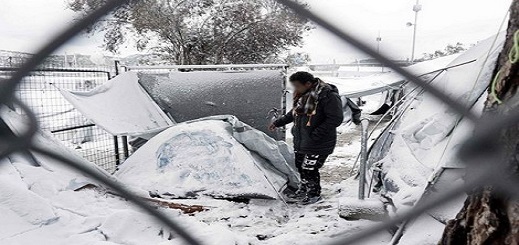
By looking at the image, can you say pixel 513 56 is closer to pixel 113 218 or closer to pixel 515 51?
pixel 515 51

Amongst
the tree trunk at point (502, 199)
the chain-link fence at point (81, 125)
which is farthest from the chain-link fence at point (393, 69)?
the chain-link fence at point (81, 125)

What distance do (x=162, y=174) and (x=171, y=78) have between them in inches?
54.8

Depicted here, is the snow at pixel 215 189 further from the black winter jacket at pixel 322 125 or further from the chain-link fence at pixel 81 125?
the chain-link fence at pixel 81 125

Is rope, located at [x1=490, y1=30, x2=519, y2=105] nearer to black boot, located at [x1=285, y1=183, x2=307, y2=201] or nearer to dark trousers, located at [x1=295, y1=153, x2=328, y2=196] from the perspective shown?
dark trousers, located at [x1=295, y1=153, x2=328, y2=196]

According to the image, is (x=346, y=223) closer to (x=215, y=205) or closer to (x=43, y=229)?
(x=215, y=205)

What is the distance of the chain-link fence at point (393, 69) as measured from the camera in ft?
1.26

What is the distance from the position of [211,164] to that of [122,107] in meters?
1.21

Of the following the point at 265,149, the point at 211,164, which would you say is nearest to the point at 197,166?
the point at 211,164

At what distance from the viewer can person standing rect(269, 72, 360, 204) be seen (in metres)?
2.84

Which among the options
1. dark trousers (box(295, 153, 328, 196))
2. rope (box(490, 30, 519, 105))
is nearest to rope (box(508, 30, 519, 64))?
rope (box(490, 30, 519, 105))

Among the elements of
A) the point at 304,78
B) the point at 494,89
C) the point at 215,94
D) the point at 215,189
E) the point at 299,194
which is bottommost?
the point at 299,194

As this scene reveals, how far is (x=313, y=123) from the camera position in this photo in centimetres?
290

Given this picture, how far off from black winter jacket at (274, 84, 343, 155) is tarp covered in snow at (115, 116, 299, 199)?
14.0 inches

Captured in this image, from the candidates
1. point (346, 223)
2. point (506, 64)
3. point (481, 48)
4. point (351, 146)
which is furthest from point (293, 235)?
point (351, 146)
